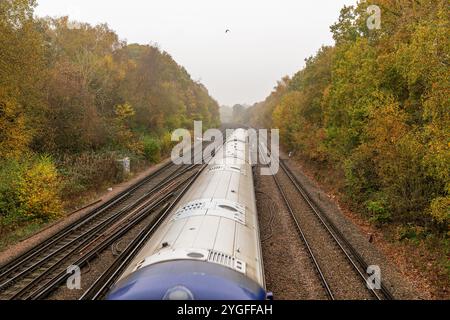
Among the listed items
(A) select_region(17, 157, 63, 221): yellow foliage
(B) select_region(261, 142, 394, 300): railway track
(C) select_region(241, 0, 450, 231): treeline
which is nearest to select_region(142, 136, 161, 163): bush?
(B) select_region(261, 142, 394, 300): railway track

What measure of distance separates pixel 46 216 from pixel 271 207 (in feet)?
45.3

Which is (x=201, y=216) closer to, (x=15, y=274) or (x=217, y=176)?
(x=217, y=176)

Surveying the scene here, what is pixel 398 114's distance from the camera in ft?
63.9

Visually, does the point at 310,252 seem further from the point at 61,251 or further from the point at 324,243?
the point at 61,251

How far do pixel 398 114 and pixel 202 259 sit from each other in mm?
15146

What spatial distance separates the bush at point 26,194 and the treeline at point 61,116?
0.17 feet

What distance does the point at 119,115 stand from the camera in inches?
1698

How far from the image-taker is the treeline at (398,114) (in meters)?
14.8

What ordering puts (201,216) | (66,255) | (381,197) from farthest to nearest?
(381,197) < (66,255) < (201,216)

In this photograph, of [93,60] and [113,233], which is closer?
[113,233]

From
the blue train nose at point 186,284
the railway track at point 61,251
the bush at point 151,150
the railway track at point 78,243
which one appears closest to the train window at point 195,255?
the blue train nose at point 186,284

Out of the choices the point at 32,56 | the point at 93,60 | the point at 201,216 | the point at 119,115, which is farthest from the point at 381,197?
the point at 93,60

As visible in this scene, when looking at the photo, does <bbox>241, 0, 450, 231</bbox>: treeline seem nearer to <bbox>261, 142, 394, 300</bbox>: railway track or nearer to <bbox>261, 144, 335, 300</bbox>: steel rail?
<bbox>261, 142, 394, 300</bbox>: railway track

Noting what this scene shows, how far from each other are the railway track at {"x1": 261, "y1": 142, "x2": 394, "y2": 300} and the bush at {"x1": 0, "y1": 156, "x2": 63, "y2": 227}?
1457 cm
